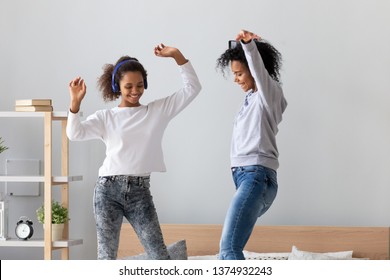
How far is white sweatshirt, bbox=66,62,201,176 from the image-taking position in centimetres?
292

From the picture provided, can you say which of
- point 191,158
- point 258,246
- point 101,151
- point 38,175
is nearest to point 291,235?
point 258,246

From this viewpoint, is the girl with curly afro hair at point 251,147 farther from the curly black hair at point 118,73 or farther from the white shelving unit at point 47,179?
the white shelving unit at point 47,179

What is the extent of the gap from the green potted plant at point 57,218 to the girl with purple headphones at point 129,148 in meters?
1.00

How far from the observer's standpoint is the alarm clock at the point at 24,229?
4.00 m

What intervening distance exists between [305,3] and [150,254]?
1.57 m

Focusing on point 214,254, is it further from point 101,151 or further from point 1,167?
point 1,167

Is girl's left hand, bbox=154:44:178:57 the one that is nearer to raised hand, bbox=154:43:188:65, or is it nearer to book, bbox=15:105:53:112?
raised hand, bbox=154:43:188:65

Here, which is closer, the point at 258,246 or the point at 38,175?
the point at 258,246

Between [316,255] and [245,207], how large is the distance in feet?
3.43

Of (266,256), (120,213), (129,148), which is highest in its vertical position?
(129,148)

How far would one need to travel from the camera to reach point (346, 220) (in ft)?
12.7

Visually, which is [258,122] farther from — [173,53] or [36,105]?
[36,105]

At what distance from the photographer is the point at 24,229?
4.01 metres

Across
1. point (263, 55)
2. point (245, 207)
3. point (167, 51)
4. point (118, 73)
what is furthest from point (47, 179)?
point (245, 207)
